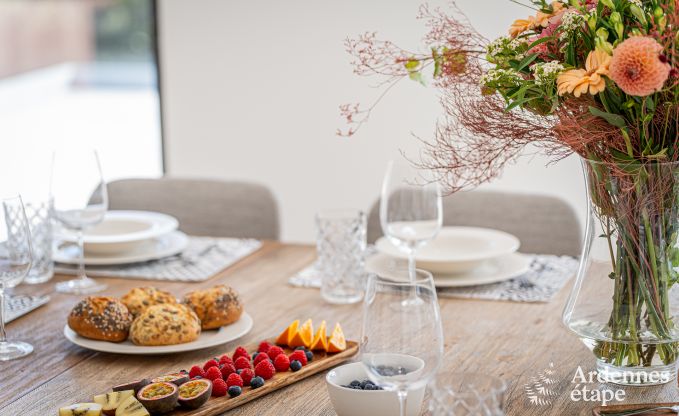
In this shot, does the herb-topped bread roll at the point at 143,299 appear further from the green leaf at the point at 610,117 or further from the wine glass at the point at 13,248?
the green leaf at the point at 610,117

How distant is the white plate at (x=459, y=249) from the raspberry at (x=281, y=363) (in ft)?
1.78

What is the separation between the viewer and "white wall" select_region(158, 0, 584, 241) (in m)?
3.61

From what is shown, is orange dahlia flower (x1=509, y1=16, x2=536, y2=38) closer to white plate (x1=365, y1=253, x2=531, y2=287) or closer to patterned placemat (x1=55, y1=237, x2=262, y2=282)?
white plate (x1=365, y1=253, x2=531, y2=287)

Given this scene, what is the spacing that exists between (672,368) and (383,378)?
1.63 feet

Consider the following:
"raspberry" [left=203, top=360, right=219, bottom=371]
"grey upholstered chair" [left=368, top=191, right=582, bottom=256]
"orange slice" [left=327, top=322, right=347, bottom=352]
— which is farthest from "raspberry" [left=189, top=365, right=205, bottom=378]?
"grey upholstered chair" [left=368, top=191, right=582, bottom=256]

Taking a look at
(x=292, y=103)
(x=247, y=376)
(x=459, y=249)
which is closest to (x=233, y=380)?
(x=247, y=376)

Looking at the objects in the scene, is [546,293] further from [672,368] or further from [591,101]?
[591,101]

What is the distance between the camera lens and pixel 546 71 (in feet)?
3.80

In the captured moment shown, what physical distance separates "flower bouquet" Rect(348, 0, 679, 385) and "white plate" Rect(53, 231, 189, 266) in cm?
90

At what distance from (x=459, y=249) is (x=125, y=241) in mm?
728

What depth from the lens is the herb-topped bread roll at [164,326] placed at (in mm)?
1476

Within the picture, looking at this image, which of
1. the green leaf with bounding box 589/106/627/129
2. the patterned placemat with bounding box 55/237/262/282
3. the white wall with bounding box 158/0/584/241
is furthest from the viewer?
the white wall with bounding box 158/0/584/241

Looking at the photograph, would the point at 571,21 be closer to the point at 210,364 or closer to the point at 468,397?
the point at 468,397

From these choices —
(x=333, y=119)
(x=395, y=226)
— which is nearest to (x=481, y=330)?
(x=395, y=226)
